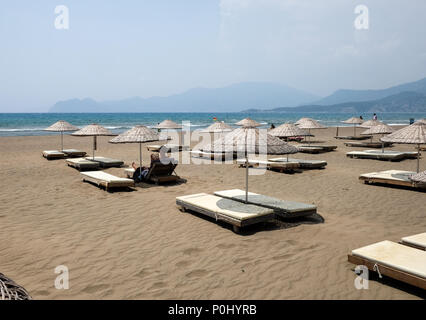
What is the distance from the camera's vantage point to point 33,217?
6.96 metres

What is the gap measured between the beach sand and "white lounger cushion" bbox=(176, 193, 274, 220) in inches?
13.3

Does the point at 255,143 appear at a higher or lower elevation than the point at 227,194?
higher

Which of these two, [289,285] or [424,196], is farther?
[424,196]

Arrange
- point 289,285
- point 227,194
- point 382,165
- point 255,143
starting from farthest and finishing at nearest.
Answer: point 382,165
point 227,194
point 255,143
point 289,285

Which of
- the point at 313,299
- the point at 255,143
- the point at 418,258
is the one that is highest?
the point at 255,143

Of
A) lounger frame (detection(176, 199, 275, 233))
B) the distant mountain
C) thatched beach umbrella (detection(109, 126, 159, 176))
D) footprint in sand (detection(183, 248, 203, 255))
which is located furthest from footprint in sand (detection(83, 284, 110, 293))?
the distant mountain

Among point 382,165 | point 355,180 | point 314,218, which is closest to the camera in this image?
Answer: point 314,218

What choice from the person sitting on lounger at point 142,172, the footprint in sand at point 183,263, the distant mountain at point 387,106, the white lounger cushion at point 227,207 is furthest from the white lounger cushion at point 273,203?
the distant mountain at point 387,106

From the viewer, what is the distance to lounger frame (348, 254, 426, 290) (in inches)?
152

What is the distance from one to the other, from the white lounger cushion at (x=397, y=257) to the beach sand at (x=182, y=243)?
A: 299 millimetres

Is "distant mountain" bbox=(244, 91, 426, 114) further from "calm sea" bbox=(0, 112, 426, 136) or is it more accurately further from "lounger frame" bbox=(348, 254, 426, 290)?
"lounger frame" bbox=(348, 254, 426, 290)

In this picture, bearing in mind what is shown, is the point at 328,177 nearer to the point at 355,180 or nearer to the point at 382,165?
the point at 355,180
